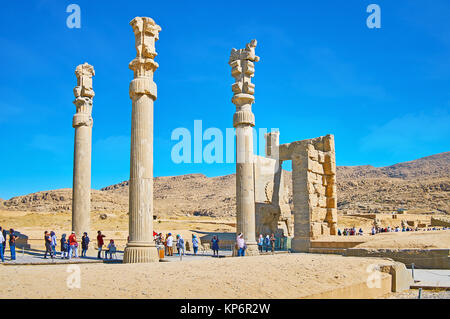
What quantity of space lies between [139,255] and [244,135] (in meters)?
6.43

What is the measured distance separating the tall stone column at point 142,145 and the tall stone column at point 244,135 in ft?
13.8

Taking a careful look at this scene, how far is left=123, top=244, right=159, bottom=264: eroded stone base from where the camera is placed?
12133mm

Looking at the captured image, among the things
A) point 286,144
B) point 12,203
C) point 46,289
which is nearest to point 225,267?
point 46,289

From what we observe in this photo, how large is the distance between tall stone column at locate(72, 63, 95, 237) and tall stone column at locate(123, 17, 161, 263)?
19.6 feet

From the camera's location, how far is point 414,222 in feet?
129

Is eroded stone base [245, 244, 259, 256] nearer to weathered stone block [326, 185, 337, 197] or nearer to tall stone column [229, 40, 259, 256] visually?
tall stone column [229, 40, 259, 256]

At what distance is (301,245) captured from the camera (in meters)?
18.4

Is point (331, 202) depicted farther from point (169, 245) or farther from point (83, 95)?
point (83, 95)

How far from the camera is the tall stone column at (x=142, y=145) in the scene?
12434 millimetres

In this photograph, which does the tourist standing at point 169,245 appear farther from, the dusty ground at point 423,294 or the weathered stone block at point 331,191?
the dusty ground at point 423,294

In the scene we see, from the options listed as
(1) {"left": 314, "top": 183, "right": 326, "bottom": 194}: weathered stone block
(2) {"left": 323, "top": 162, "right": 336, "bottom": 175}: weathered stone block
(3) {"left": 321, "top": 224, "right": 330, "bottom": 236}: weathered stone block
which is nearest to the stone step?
(3) {"left": 321, "top": 224, "right": 330, "bottom": 236}: weathered stone block
